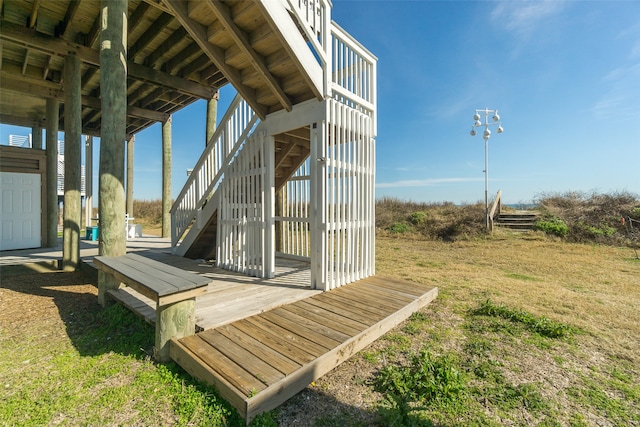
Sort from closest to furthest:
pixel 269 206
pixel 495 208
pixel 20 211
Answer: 1. pixel 269 206
2. pixel 20 211
3. pixel 495 208

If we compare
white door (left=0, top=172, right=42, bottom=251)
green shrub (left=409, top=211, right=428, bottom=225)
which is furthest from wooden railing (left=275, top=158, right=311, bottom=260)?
green shrub (left=409, top=211, right=428, bottom=225)

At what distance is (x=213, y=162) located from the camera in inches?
215

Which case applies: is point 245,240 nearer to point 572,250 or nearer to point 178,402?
point 178,402

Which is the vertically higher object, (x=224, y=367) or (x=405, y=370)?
(x=224, y=367)

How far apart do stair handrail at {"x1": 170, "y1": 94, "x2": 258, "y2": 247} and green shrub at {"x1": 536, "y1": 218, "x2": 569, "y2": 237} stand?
11567 mm

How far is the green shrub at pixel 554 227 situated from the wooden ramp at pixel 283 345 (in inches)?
394

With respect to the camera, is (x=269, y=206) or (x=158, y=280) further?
(x=269, y=206)

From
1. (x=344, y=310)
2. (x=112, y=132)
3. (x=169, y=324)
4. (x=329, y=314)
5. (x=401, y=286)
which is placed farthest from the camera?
(x=401, y=286)

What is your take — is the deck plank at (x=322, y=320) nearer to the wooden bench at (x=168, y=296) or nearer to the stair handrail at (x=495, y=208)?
the wooden bench at (x=168, y=296)

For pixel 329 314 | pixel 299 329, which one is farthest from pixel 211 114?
pixel 299 329

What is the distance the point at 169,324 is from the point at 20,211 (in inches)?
323

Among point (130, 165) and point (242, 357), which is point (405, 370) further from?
point (130, 165)

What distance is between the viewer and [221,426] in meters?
1.68

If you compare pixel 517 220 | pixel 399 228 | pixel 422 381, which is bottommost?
pixel 422 381
